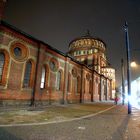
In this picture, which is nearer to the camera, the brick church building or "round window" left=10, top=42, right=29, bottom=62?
the brick church building

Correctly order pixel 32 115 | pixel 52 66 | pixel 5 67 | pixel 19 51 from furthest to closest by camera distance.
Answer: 1. pixel 52 66
2. pixel 19 51
3. pixel 5 67
4. pixel 32 115

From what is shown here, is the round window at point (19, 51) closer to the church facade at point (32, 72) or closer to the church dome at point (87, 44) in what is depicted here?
the church facade at point (32, 72)

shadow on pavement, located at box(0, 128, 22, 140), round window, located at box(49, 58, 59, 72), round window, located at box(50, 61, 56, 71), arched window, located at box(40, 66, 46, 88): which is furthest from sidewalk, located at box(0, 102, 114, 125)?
round window, located at box(49, 58, 59, 72)

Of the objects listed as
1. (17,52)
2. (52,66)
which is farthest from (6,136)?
(52,66)

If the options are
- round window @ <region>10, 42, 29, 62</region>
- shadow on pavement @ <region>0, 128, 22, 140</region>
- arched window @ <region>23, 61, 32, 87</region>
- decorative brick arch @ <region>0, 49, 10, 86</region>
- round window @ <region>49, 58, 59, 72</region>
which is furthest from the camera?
round window @ <region>49, 58, 59, 72</region>

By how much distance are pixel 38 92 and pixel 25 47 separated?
563 cm

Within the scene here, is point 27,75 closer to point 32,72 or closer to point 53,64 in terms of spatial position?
point 32,72

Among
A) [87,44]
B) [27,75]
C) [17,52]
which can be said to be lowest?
[27,75]

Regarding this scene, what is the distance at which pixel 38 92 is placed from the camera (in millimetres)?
16766

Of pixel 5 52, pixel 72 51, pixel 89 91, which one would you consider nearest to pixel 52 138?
pixel 5 52

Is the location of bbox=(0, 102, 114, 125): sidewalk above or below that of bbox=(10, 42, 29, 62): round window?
below

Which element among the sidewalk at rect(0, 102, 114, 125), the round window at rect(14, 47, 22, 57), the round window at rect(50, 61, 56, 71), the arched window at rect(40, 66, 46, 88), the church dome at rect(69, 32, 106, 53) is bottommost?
the sidewalk at rect(0, 102, 114, 125)

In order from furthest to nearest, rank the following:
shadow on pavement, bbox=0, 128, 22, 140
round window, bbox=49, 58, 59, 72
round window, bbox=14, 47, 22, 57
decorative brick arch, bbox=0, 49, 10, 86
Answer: round window, bbox=49, 58, 59, 72 < round window, bbox=14, 47, 22, 57 < decorative brick arch, bbox=0, 49, 10, 86 < shadow on pavement, bbox=0, 128, 22, 140

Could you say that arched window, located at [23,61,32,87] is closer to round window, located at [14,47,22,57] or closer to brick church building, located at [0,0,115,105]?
brick church building, located at [0,0,115,105]
